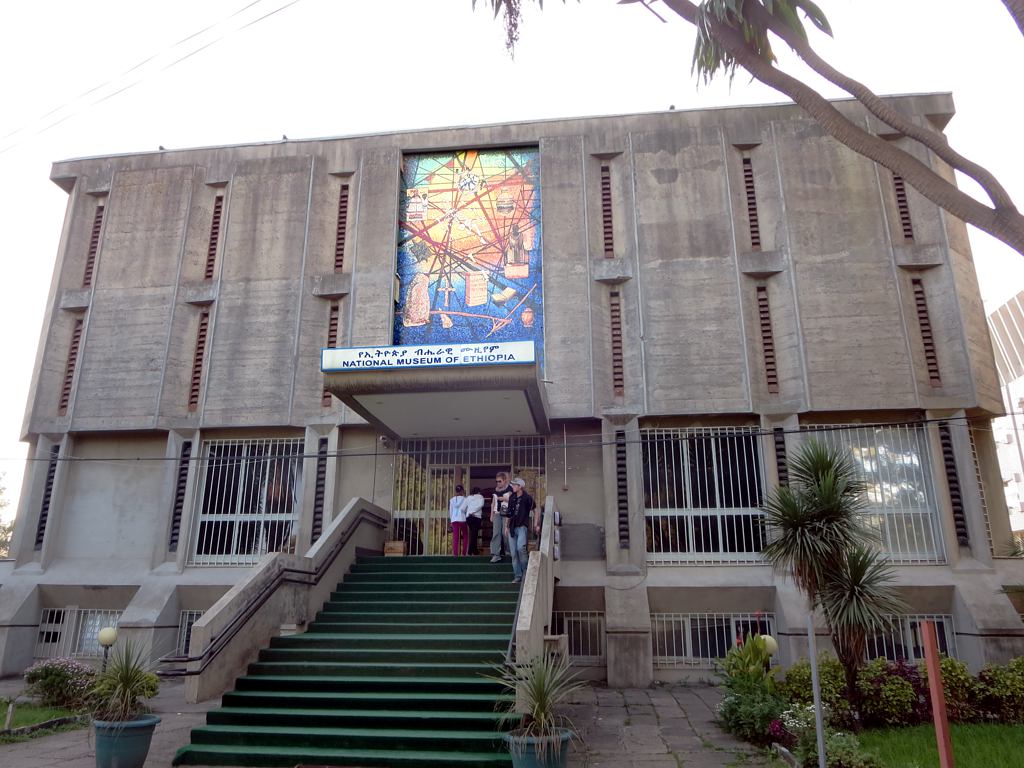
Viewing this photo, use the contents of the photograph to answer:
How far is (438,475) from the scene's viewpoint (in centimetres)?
1658

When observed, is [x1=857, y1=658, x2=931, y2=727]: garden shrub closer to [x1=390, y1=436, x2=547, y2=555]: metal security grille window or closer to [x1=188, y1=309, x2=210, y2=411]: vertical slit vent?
[x1=390, y1=436, x2=547, y2=555]: metal security grille window

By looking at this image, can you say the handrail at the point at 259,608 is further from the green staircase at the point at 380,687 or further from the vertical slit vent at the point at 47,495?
the vertical slit vent at the point at 47,495

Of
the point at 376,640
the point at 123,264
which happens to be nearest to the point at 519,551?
the point at 376,640

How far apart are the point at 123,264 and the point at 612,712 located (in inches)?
617

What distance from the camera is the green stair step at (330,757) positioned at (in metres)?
7.62

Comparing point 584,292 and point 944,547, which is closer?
point 944,547

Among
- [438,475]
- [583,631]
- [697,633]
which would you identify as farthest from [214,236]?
[697,633]

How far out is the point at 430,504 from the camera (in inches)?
635

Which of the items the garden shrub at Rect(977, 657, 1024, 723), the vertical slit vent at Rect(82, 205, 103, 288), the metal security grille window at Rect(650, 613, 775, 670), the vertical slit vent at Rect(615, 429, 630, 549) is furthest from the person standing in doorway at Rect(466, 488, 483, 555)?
the vertical slit vent at Rect(82, 205, 103, 288)

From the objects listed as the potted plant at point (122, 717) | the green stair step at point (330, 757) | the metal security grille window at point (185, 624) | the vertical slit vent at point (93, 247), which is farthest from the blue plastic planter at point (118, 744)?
the vertical slit vent at point (93, 247)

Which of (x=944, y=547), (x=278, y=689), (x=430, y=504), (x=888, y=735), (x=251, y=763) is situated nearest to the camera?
(x=251, y=763)

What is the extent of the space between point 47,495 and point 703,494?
14998mm

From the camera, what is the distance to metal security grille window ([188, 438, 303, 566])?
53.7 feet

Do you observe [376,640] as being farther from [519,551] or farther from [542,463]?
[542,463]
